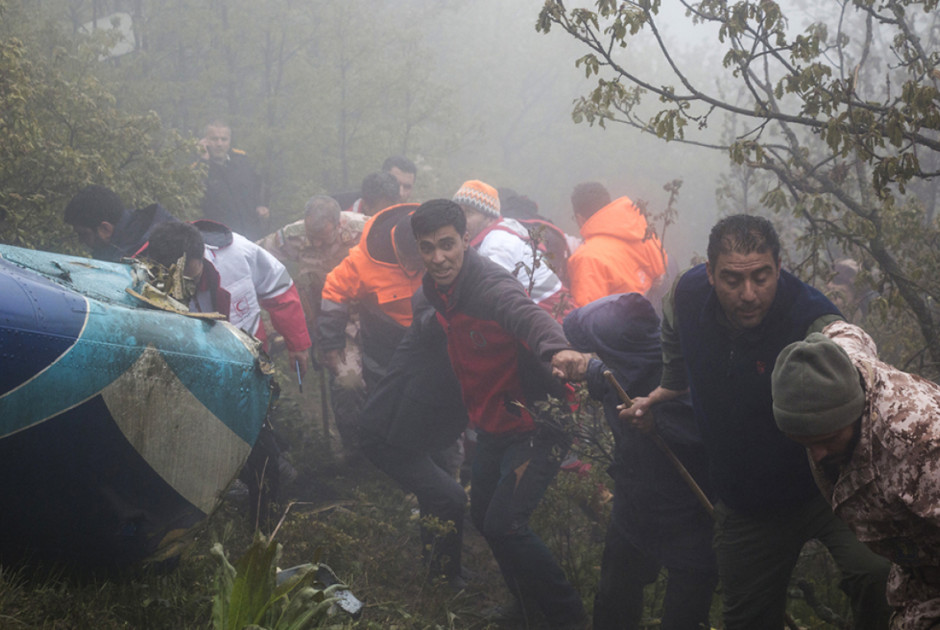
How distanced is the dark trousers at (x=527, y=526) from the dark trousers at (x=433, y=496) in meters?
0.35

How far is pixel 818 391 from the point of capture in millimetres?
2111

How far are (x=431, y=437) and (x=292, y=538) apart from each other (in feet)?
3.49

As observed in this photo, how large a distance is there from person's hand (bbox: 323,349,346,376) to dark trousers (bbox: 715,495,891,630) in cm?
381

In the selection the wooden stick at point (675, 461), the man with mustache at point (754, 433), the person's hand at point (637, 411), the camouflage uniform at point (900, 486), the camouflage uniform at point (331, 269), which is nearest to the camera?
the camouflage uniform at point (900, 486)

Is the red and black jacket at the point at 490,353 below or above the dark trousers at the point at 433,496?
above

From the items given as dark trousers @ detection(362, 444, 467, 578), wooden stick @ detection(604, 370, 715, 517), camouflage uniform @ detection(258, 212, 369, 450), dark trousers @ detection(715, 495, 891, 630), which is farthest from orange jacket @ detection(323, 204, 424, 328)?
dark trousers @ detection(715, 495, 891, 630)

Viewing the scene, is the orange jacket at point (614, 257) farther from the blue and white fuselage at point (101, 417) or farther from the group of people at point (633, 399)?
the blue and white fuselage at point (101, 417)

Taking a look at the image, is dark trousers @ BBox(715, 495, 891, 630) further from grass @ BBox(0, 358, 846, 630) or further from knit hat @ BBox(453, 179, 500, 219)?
knit hat @ BBox(453, 179, 500, 219)

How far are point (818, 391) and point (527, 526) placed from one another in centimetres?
239

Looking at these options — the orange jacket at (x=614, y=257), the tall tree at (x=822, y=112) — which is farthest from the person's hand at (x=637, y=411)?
the orange jacket at (x=614, y=257)

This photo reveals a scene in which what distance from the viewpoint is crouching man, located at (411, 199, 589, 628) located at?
4121 millimetres

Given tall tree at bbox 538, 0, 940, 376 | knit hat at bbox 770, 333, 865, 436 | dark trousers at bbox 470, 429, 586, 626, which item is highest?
tall tree at bbox 538, 0, 940, 376

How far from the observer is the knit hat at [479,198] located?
675 centimetres

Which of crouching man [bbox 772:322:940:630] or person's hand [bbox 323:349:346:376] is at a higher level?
crouching man [bbox 772:322:940:630]
